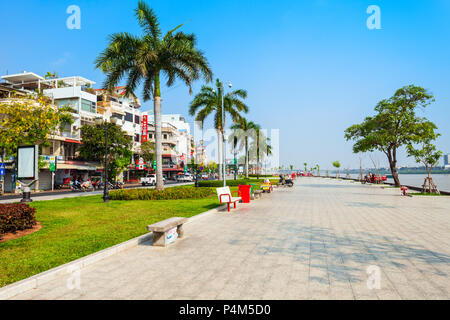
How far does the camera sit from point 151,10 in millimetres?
17453

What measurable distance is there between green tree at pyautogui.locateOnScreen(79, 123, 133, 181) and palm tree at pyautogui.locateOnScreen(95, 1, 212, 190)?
21129 mm

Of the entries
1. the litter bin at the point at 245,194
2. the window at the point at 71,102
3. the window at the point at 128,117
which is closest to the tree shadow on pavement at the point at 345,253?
the litter bin at the point at 245,194

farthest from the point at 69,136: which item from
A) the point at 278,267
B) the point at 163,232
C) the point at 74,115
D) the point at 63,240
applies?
the point at 278,267

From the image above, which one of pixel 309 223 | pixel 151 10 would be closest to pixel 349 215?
pixel 309 223

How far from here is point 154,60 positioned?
682 inches

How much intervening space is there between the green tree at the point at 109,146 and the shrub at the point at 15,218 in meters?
31.4

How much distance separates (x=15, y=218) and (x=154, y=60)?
12.5 m

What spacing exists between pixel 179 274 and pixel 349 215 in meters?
8.54

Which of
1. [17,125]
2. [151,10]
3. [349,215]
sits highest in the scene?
[151,10]

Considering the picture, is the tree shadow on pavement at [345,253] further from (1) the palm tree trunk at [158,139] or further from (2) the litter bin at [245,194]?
(1) the palm tree trunk at [158,139]

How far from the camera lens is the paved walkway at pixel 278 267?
3854mm

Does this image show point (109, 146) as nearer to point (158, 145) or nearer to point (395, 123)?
point (158, 145)

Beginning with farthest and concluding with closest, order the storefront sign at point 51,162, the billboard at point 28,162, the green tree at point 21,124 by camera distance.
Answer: the storefront sign at point 51,162 → the green tree at point 21,124 → the billboard at point 28,162
